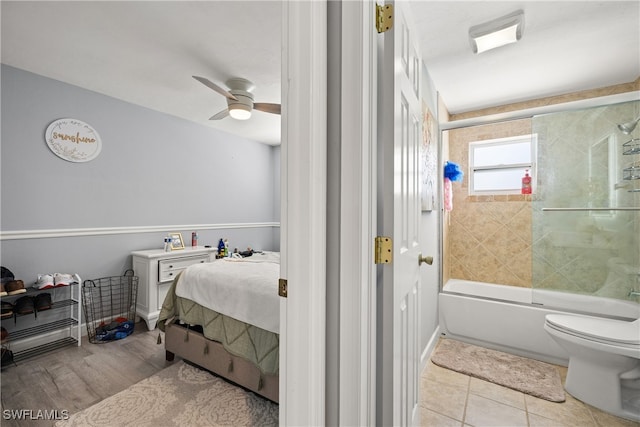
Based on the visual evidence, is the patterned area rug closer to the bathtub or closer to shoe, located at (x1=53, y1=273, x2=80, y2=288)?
shoe, located at (x1=53, y1=273, x2=80, y2=288)

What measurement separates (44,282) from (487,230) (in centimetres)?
444

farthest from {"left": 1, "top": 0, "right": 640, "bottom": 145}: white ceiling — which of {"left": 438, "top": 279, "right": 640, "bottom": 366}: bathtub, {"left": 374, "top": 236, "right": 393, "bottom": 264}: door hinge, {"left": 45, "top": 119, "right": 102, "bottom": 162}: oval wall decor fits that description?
{"left": 438, "top": 279, "right": 640, "bottom": 366}: bathtub

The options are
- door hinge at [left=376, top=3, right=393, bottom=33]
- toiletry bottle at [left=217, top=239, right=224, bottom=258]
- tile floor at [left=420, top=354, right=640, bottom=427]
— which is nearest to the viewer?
door hinge at [left=376, top=3, right=393, bottom=33]

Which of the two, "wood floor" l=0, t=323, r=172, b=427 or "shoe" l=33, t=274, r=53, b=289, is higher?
"shoe" l=33, t=274, r=53, b=289

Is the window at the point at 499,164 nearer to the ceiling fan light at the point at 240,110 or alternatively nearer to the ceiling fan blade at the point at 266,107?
→ the ceiling fan blade at the point at 266,107

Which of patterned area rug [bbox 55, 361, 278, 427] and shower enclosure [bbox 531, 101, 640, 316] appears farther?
shower enclosure [bbox 531, 101, 640, 316]

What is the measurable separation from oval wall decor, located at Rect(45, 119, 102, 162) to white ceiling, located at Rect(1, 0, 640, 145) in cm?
41

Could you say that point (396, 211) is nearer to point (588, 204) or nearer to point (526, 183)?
point (588, 204)

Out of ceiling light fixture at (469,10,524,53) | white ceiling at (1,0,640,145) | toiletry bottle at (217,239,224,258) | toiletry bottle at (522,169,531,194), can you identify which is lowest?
toiletry bottle at (217,239,224,258)

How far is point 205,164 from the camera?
3912 millimetres

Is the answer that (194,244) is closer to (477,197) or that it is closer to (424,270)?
(424,270)

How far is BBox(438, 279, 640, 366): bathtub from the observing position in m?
2.16

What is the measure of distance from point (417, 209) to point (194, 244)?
3.13m

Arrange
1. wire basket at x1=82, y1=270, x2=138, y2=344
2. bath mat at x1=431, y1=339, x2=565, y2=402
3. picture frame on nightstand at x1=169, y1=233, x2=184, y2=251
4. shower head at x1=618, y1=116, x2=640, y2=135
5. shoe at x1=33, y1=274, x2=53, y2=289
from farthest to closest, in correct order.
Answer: picture frame on nightstand at x1=169, y1=233, x2=184, y2=251
wire basket at x1=82, y1=270, x2=138, y2=344
shoe at x1=33, y1=274, x2=53, y2=289
shower head at x1=618, y1=116, x2=640, y2=135
bath mat at x1=431, y1=339, x2=565, y2=402
